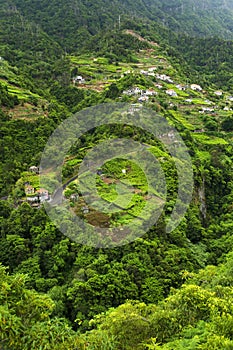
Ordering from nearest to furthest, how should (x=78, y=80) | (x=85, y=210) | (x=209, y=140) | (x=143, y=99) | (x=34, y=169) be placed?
(x=85, y=210) < (x=34, y=169) < (x=143, y=99) < (x=209, y=140) < (x=78, y=80)

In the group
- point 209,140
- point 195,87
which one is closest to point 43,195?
point 209,140

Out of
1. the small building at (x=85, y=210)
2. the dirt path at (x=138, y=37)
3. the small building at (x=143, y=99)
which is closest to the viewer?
the small building at (x=85, y=210)

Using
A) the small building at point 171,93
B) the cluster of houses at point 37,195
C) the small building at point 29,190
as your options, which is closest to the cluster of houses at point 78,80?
the small building at point 171,93

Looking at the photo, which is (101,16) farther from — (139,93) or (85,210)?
(85,210)

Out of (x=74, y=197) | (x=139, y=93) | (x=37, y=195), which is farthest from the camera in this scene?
(x=139, y=93)

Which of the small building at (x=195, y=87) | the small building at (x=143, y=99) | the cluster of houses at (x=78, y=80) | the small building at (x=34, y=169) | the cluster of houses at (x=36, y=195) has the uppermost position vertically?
the cluster of houses at (x=36, y=195)

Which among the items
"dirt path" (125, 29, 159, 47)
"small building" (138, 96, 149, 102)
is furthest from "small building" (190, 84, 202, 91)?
"small building" (138, 96, 149, 102)

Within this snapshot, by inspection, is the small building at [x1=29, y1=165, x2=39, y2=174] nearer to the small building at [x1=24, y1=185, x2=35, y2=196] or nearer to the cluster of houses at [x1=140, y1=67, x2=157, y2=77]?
the small building at [x1=24, y1=185, x2=35, y2=196]

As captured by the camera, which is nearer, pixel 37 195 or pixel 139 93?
pixel 37 195

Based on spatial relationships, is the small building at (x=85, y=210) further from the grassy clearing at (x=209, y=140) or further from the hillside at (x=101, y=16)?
the hillside at (x=101, y=16)
